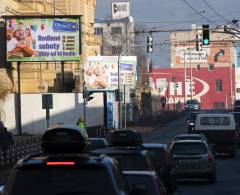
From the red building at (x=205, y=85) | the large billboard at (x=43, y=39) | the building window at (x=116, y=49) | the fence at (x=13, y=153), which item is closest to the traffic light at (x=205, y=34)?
the fence at (x=13, y=153)

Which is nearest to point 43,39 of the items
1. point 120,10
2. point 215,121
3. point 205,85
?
point 215,121

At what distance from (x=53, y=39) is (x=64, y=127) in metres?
53.7

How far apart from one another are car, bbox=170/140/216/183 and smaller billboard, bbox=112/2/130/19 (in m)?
145

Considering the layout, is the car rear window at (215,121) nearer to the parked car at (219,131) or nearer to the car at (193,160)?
the parked car at (219,131)

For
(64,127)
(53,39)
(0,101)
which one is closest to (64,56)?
(53,39)

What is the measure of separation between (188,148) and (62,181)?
20443 millimetres

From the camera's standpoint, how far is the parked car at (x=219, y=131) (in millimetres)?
43688

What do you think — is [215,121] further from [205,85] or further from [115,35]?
[205,85]

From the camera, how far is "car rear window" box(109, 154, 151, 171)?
15.7m

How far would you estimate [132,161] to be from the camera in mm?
15898

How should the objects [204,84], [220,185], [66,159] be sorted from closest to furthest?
[66,159] → [220,185] → [204,84]

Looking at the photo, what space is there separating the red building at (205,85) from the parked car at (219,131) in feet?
386

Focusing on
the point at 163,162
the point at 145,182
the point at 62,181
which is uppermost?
the point at 62,181

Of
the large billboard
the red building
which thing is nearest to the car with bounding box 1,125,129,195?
the large billboard
